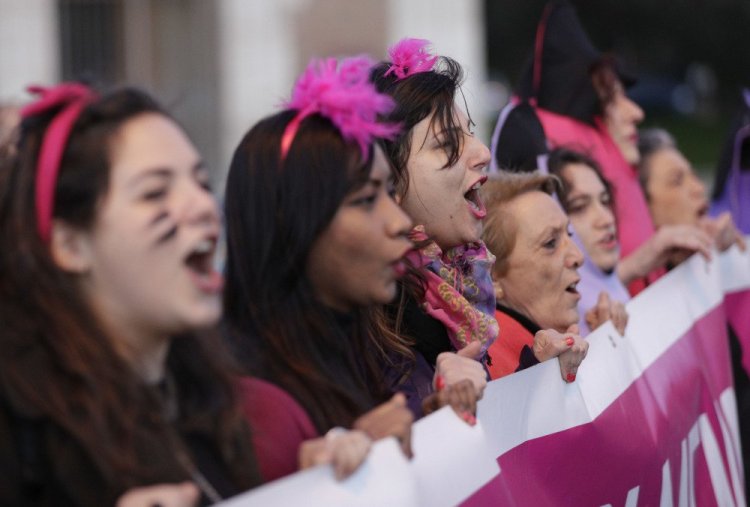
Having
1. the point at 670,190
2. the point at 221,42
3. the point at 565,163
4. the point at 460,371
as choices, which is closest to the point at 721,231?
the point at 670,190

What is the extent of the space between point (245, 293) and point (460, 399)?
0.49m

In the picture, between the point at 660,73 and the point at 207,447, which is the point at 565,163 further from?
the point at 660,73

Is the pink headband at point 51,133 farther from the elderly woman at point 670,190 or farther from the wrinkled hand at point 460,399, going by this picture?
the elderly woman at point 670,190

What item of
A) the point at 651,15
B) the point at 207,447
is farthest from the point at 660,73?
the point at 207,447

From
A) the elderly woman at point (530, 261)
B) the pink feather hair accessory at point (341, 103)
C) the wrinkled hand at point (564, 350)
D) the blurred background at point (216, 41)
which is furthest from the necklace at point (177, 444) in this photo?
the blurred background at point (216, 41)

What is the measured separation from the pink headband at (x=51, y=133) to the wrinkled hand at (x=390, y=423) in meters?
A: 0.68

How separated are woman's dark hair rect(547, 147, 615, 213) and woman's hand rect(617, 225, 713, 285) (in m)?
0.27

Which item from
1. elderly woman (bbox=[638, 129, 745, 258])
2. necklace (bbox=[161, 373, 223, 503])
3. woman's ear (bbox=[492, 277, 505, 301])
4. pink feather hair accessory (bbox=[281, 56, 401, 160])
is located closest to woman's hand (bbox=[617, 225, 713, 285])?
elderly woman (bbox=[638, 129, 745, 258])

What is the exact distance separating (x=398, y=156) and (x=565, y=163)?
1584 mm

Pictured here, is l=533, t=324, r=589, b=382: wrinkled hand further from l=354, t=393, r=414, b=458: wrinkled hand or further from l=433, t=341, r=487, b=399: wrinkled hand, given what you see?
l=354, t=393, r=414, b=458: wrinkled hand

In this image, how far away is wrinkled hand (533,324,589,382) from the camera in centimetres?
378

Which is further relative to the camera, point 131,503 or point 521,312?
point 521,312

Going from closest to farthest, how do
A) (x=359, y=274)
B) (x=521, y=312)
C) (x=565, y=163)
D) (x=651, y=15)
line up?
(x=359, y=274), (x=521, y=312), (x=565, y=163), (x=651, y=15)

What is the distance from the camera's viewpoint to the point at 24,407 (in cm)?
230
